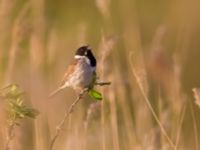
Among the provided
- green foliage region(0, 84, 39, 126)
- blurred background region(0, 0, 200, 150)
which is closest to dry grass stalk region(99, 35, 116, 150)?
blurred background region(0, 0, 200, 150)

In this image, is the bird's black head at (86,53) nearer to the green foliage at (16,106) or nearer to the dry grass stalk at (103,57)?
the dry grass stalk at (103,57)

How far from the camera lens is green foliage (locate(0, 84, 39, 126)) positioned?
4.32 metres

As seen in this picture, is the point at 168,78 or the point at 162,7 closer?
the point at 168,78

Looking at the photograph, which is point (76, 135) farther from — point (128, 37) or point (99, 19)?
point (99, 19)

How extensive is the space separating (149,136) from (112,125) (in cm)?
19

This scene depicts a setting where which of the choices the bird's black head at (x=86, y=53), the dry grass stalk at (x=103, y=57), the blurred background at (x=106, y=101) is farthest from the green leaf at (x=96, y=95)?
the bird's black head at (x=86, y=53)

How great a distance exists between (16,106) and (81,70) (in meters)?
1.34

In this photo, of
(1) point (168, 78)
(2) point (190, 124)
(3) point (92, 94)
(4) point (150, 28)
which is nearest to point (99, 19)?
(4) point (150, 28)

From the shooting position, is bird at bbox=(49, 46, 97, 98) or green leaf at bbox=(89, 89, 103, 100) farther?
bird at bbox=(49, 46, 97, 98)

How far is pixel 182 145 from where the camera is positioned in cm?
608

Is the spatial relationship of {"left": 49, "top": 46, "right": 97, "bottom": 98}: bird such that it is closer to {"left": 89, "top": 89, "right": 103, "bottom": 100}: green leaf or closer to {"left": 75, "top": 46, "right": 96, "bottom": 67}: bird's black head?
{"left": 75, "top": 46, "right": 96, "bottom": 67}: bird's black head

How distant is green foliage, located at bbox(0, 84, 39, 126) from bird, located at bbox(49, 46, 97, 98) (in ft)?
2.80

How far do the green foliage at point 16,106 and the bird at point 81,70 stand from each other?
2.80 ft

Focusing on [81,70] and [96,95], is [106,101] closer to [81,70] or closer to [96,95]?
[81,70]
